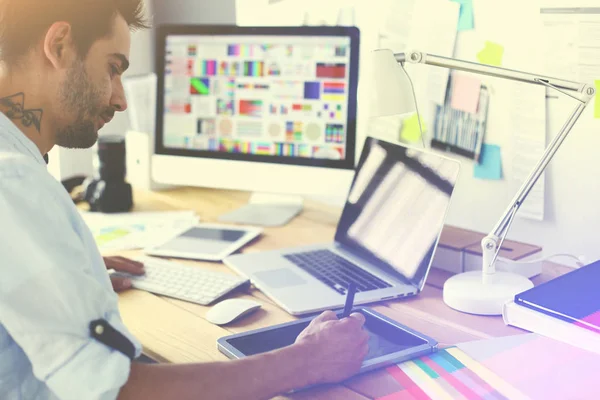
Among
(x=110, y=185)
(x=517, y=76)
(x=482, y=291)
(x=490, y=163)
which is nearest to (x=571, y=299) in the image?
(x=482, y=291)

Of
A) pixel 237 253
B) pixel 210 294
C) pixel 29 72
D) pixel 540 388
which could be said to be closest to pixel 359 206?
pixel 237 253

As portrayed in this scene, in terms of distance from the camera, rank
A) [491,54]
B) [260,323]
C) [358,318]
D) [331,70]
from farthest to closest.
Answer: [331,70]
[491,54]
[260,323]
[358,318]

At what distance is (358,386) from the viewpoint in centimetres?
92

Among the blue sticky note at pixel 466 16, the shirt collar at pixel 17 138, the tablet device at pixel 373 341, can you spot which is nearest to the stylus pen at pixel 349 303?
the tablet device at pixel 373 341

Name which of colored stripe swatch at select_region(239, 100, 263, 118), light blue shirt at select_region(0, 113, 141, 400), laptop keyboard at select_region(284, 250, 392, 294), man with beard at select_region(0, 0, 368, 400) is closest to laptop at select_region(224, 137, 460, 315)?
laptop keyboard at select_region(284, 250, 392, 294)

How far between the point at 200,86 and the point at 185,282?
66cm

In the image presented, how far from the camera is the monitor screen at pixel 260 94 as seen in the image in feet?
5.39

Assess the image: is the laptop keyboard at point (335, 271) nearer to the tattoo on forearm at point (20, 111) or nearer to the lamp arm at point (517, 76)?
the lamp arm at point (517, 76)

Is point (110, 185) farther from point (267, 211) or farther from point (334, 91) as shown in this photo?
point (334, 91)

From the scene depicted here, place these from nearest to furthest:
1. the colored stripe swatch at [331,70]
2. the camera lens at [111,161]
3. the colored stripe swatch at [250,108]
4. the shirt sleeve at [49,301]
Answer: the shirt sleeve at [49,301], the colored stripe swatch at [331,70], the colored stripe swatch at [250,108], the camera lens at [111,161]

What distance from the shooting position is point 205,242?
1557 mm

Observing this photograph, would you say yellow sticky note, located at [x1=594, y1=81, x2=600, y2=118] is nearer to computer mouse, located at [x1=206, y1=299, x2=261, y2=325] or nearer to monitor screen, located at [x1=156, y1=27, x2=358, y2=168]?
monitor screen, located at [x1=156, y1=27, x2=358, y2=168]

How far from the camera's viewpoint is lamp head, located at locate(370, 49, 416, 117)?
1.24 m

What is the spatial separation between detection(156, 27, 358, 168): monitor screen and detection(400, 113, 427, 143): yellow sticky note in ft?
0.48
